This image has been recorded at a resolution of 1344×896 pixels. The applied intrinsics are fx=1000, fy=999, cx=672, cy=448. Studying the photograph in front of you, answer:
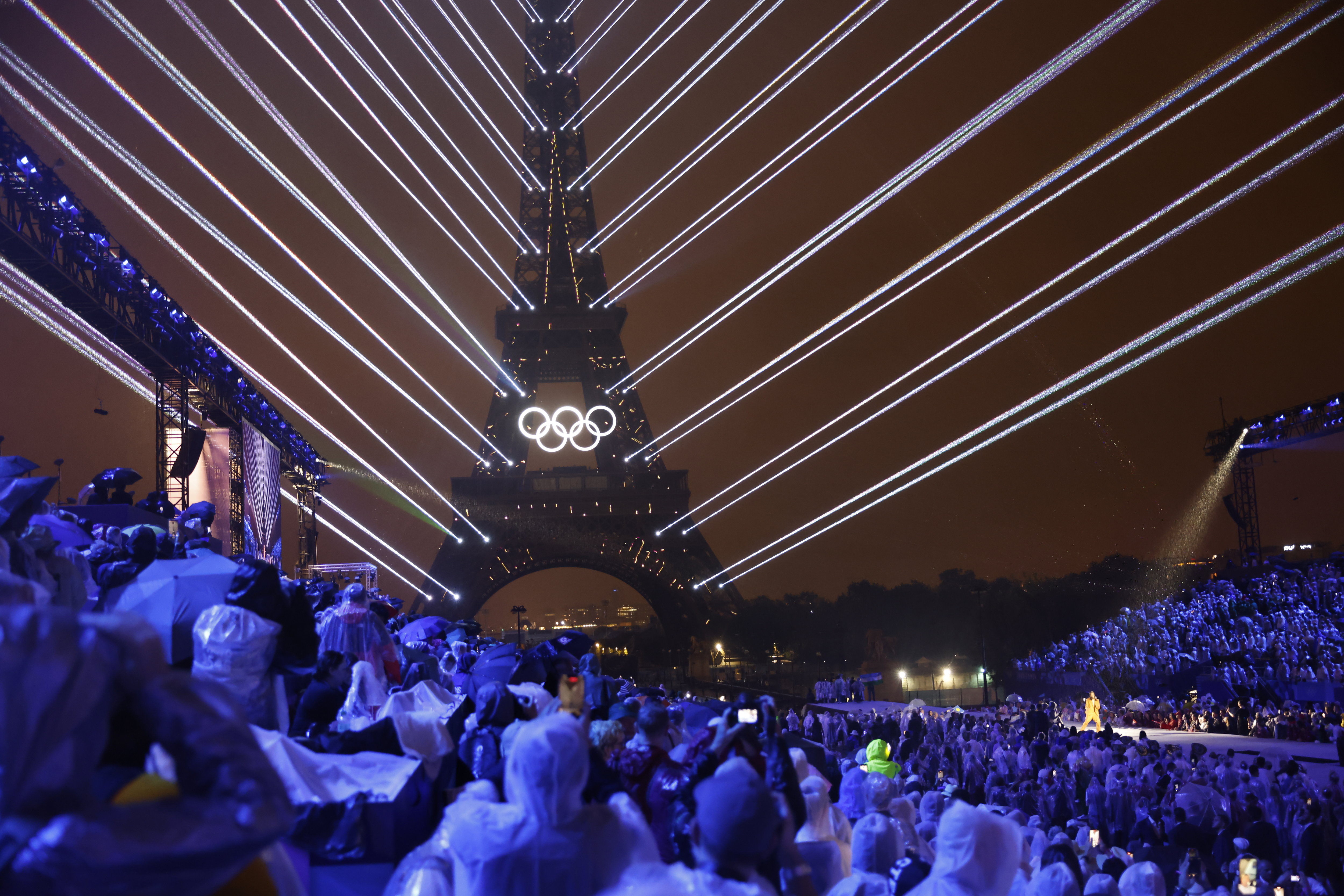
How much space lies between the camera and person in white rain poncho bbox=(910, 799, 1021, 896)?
9.51ft

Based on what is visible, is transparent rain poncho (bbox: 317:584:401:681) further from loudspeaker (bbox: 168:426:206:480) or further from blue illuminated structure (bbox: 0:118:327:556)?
loudspeaker (bbox: 168:426:206:480)

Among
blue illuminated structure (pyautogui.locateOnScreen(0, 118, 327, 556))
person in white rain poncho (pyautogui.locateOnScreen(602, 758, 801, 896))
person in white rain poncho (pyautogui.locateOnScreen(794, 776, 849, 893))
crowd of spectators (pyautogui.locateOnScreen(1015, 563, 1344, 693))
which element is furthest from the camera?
crowd of spectators (pyautogui.locateOnScreen(1015, 563, 1344, 693))

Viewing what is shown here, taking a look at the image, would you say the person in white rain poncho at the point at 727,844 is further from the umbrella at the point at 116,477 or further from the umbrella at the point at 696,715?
the umbrella at the point at 116,477

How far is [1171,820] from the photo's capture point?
31.6 ft

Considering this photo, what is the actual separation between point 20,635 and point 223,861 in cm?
50

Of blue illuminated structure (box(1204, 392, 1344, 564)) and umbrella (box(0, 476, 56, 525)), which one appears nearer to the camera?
umbrella (box(0, 476, 56, 525))


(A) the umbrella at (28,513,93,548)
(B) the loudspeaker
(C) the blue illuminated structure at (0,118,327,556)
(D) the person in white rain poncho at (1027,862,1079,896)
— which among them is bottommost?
(D) the person in white rain poncho at (1027,862,1079,896)

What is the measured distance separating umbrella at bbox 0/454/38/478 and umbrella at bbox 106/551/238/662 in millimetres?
865

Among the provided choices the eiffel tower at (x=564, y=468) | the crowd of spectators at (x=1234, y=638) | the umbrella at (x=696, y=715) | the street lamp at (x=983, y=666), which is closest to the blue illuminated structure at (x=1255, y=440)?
the crowd of spectators at (x=1234, y=638)

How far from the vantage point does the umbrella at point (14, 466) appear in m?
4.41

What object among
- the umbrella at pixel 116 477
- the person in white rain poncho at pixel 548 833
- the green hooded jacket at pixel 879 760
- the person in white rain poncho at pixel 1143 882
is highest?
the umbrella at pixel 116 477

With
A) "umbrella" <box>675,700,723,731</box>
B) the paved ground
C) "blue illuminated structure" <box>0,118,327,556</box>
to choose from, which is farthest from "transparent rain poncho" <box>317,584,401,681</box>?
the paved ground

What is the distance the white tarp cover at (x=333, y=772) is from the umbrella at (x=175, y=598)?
1.84 m

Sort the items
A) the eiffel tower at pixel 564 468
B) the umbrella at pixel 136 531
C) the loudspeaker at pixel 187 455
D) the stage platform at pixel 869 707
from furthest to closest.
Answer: the eiffel tower at pixel 564 468, the stage platform at pixel 869 707, the loudspeaker at pixel 187 455, the umbrella at pixel 136 531
